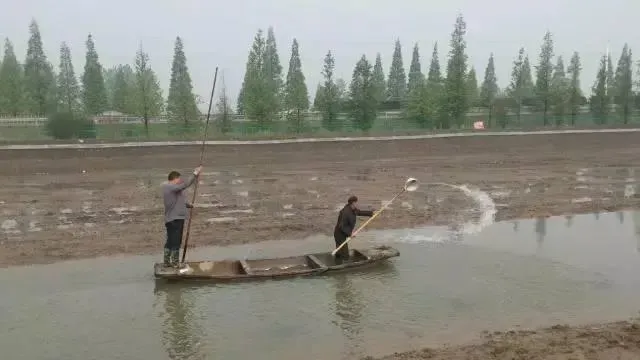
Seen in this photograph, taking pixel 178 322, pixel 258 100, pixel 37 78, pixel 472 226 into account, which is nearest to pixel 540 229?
pixel 472 226

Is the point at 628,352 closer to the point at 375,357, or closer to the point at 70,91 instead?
the point at 375,357

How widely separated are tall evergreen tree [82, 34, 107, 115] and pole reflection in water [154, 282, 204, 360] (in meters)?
42.3

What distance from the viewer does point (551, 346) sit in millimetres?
7117

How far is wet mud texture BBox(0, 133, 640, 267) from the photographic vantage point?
1398 centimetres

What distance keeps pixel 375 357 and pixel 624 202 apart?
46.5ft

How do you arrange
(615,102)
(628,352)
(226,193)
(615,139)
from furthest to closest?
(615,102)
(615,139)
(226,193)
(628,352)

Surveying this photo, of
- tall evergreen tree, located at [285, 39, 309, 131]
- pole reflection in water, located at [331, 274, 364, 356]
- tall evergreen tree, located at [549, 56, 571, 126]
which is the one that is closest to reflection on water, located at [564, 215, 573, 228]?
pole reflection in water, located at [331, 274, 364, 356]

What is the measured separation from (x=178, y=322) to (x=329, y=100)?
37.2 metres

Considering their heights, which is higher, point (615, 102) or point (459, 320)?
point (615, 102)

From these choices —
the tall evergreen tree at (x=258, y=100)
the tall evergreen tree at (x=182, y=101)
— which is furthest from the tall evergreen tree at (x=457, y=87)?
the tall evergreen tree at (x=182, y=101)

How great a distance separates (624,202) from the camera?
18.3 m

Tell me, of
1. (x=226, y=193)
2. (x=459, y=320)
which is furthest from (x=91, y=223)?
(x=459, y=320)

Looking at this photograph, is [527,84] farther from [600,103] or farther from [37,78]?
[37,78]

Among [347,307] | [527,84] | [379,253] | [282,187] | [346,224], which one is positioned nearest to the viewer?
[347,307]
